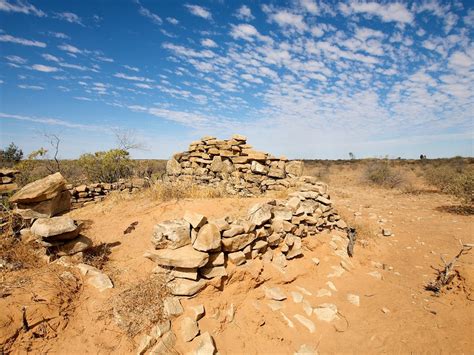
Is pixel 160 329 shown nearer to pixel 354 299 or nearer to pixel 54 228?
pixel 54 228

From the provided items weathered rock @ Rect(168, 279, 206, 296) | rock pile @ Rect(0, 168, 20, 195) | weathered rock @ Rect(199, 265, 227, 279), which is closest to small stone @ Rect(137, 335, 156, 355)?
weathered rock @ Rect(168, 279, 206, 296)

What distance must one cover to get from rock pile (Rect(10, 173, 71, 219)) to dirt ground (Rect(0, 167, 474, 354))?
3.60 feet

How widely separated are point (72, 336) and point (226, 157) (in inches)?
242

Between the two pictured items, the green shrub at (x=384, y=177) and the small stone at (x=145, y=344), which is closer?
the small stone at (x=145, y=344)

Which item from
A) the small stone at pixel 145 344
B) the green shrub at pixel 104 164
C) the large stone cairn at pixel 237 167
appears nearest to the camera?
the small stone at pixel 145 344

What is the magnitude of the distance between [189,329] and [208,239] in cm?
117

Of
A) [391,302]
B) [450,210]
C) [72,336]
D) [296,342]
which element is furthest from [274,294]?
[450,210]

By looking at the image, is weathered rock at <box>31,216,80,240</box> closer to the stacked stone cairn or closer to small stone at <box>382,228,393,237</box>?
the stacked stone cairn

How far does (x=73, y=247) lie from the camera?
3.89 metres

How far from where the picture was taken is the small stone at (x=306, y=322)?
3.59 meters

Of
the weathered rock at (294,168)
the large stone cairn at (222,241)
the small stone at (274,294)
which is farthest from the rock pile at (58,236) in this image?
the weathered rock at (294,168)

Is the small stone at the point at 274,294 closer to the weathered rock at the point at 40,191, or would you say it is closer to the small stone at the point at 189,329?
the small stone at the point at 189,329

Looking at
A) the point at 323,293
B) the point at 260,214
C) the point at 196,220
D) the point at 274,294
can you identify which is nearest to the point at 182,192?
the point at 260,214

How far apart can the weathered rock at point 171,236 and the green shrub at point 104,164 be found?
363 inches
